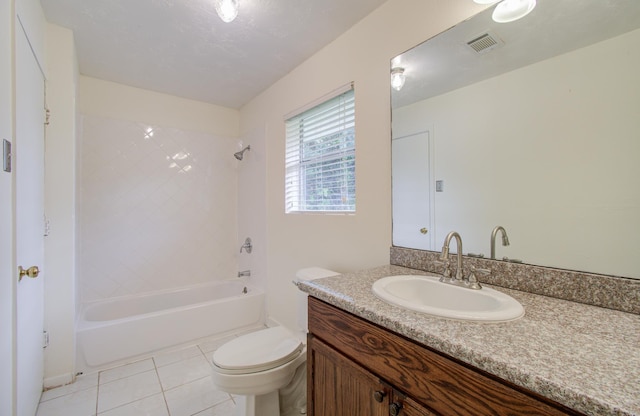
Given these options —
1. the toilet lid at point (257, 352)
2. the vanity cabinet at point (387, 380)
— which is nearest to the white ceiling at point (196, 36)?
the vanity cabinet at point (387, 380)

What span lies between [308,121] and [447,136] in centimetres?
123

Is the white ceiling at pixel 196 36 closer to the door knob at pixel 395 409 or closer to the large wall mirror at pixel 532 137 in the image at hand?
the large wall mirror at pixel 532 137

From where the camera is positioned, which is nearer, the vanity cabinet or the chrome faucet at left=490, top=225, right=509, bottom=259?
the vanity cabinet

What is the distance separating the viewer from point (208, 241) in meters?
3.12

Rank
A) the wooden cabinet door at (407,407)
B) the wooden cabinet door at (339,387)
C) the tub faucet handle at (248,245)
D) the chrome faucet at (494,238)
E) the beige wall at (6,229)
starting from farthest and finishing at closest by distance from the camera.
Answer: the tub faucet handle at (248,245)
the chrome faucet at (494,238)
the beige wall at (6,229)
the wooden cabinet door at (339,387)
the wooden cabinet door at (407,407)

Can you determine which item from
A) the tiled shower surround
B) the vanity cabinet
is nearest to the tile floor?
the tiled shower surround

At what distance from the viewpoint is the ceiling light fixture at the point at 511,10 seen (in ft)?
3.45

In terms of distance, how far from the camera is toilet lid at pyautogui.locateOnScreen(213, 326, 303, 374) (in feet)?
4.34

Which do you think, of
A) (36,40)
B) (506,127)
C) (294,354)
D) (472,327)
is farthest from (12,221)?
(506,127)

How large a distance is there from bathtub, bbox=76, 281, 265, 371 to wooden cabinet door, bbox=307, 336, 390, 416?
1.67 meters

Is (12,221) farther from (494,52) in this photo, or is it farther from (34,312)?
(494,52)

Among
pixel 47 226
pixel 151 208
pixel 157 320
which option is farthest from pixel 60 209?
pixel 157 320

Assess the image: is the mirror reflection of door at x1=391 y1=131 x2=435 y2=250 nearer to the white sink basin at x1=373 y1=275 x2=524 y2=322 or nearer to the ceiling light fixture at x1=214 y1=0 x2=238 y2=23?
the white sink basin at x1=373 y1=275 x2=524 y2=322

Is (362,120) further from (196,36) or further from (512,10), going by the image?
(196,36)
